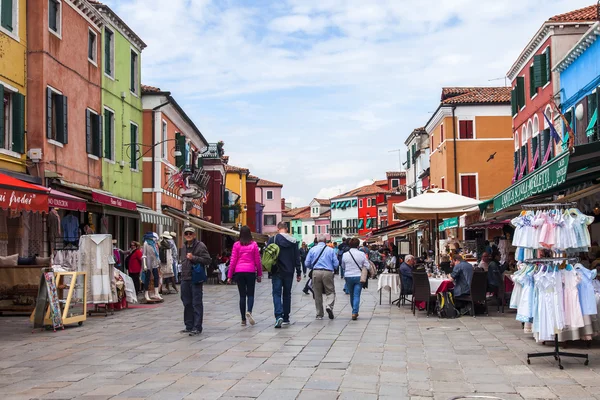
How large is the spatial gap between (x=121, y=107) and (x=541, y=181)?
59.3 ft

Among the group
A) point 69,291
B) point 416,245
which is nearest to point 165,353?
point 69,291

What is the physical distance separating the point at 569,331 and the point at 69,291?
26.2ft

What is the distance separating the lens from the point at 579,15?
82.2ft

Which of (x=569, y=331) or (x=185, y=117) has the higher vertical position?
(x=185, y=117)

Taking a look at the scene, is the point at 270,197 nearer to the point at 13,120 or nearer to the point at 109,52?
the point at 109,52

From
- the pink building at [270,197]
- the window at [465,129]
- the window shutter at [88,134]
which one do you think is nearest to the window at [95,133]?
the window shutter at [88,134]

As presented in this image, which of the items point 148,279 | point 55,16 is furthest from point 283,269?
point 55,16

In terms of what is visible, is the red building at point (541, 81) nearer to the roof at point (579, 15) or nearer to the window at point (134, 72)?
the roof at point (579, 15)

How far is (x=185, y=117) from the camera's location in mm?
32281

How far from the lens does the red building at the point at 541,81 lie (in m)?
24.4

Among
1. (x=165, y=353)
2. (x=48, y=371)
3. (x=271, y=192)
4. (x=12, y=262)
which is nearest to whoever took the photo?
(x=48, y=371)

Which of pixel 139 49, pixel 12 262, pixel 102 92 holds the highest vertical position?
pixel 139 49

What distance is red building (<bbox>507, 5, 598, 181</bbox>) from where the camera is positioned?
24.4m

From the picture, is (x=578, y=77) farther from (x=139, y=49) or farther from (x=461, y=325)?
(x=139, y=49)
